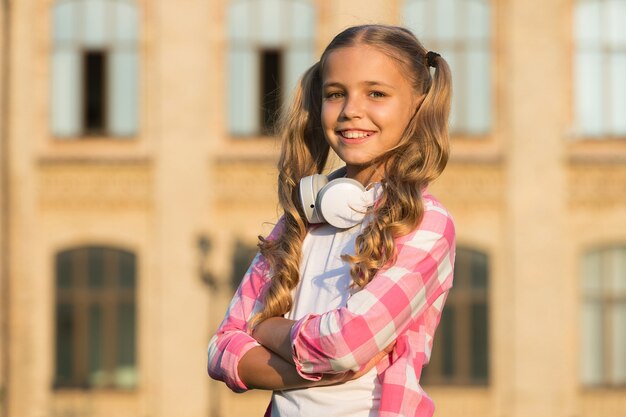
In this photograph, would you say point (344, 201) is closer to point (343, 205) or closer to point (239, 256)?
point (343, 205)

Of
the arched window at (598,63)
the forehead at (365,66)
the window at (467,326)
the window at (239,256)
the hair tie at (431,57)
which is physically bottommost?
the window at (467,326)

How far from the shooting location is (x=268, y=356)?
331 cm

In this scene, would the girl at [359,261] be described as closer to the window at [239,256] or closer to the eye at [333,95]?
the eye at [333,95]

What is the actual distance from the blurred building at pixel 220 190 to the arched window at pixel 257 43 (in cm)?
3

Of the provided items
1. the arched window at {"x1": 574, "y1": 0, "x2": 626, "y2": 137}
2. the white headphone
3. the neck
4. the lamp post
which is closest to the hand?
the white headphone

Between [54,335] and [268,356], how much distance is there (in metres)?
20.5

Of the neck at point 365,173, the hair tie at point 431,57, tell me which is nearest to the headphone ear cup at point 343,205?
the neck at point 365,173

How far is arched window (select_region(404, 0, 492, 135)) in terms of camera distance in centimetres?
2328

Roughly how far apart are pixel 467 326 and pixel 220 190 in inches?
191

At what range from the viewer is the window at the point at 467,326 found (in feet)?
75.5

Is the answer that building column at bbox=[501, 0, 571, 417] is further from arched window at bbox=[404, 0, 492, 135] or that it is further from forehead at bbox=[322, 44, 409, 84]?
forehead at bbox=[322, 44, 409, 84]

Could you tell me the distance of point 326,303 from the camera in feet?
10.6

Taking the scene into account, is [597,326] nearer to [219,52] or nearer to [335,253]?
[219,52]

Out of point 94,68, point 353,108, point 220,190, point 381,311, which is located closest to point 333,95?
Answer: point 353,108
